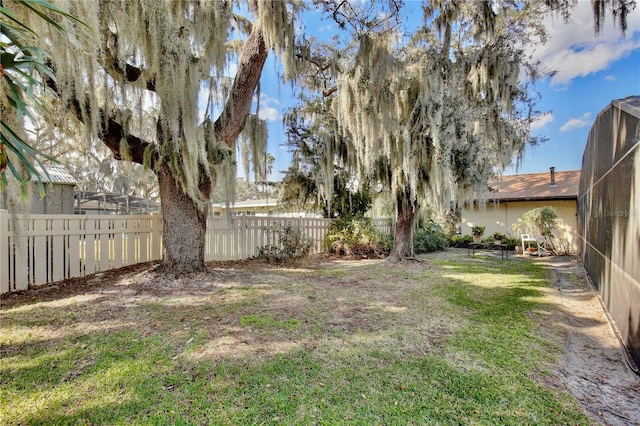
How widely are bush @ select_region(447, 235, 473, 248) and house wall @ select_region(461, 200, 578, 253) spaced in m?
0.86

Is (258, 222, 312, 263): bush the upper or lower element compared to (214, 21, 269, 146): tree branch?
lower

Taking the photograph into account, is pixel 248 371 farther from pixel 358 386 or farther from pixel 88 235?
pixel 88 235

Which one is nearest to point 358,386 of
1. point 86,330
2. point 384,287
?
point 86,330

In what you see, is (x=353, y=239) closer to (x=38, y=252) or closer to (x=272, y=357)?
(x=272, y=357)

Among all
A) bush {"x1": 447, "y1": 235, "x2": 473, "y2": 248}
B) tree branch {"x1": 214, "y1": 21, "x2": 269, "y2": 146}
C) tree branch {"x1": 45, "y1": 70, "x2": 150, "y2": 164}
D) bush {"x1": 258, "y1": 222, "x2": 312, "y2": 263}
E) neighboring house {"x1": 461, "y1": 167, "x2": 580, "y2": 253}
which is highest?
tree branch {"x1": 214, "y1": 21, "x2": 269, "y2": 146}

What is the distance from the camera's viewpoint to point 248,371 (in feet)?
7.81

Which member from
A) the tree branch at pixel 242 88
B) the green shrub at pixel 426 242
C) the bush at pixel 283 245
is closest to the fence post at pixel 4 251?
the tree branch at pixel 242 88

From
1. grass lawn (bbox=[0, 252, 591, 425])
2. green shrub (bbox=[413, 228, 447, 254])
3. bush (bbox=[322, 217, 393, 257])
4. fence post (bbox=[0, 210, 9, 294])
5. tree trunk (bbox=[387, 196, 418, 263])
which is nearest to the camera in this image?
grass lawn (bbox=[0, 252, 591, 425])

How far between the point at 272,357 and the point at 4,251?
14.1 ft

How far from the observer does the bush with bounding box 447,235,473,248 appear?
40.9 feet

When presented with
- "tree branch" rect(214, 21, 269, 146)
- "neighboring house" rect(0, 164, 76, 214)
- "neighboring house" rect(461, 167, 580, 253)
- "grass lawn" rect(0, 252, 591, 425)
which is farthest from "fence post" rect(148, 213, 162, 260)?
"neighboring house" rect(461, 167, 580, 253)

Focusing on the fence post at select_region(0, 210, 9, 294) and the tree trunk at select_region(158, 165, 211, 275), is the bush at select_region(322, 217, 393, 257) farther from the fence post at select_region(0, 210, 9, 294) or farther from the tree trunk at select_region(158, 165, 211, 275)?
the fence post at select_region(0, 210, 9, 294)

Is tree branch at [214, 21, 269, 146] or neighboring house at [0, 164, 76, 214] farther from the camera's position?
neighboring house at [0, 164, 76, 214]

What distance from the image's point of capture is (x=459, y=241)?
12.6 metres
